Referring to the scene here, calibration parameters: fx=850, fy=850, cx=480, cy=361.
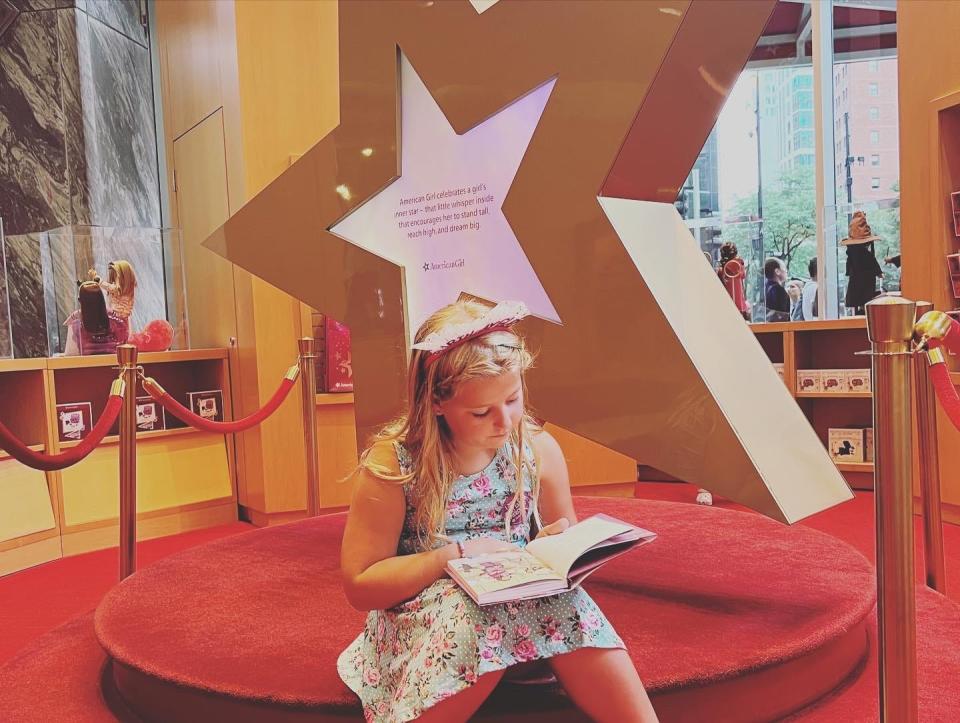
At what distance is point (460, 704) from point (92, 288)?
171 inches

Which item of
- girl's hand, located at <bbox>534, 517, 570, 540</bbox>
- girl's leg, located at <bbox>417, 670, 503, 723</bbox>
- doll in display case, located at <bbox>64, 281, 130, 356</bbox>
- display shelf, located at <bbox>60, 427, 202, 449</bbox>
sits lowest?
girl's leg, located at <bbox>417, 670, 503, 723</bbox>

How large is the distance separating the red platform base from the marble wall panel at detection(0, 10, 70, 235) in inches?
156

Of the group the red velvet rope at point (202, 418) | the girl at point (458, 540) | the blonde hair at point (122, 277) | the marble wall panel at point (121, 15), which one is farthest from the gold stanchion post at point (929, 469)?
the marble wall panel at point (121, 15)

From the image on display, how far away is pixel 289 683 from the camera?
2057 millimetres

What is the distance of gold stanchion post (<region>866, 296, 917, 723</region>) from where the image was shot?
1.46 m

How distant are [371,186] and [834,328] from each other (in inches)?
140

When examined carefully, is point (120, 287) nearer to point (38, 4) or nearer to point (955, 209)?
point (38, 4)

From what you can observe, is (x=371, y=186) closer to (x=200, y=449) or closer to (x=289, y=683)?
(x=289, y=683)

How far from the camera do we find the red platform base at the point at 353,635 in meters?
2.03

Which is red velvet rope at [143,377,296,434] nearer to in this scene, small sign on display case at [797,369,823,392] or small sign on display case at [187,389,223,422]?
small sign on display case at [187,389,223,422]

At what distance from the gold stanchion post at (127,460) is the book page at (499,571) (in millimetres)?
2193

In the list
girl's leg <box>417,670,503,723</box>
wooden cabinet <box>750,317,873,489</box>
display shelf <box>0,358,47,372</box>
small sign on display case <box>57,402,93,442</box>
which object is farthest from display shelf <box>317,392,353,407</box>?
girl's leg <box>417,670,503,723</box>

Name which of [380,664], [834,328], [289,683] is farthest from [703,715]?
Answer: [834,328]

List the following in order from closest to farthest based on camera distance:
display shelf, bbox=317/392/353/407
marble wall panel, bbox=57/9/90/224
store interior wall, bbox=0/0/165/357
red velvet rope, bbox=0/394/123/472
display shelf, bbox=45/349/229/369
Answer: red velvet rope, bbox=0/394/123/472, display shelf, bbox=45/349/229/369, display shelf, bbox=317/392/353/407, store interior wall, bbox=0/0/165/357, marble wall panel, bbox=57/9/90/224
